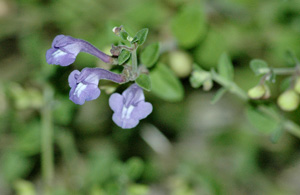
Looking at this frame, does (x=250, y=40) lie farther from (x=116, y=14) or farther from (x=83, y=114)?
(x=83, y=114)

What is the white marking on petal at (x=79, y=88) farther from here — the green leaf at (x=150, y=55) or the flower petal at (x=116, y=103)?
the green leaf at (x=150, y=55)

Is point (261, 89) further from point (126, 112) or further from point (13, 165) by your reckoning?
point (13, 165)

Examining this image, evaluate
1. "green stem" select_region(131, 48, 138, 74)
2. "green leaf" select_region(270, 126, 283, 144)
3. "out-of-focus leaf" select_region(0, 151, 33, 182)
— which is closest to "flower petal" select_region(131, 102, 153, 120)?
"green stem" select_region(131, 48, 138, 74)

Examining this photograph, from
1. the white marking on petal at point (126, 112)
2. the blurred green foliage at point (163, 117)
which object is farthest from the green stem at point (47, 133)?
the white marking on petal at point (126, 112)

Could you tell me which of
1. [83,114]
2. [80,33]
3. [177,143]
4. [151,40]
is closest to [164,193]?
[177,143]

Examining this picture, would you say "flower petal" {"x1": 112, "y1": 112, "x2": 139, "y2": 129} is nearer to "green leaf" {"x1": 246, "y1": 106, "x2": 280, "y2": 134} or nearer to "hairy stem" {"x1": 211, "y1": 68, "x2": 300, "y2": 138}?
"hairy stem" {"x1": 211, "y1": 68, "x2": 300, "y2": 138}

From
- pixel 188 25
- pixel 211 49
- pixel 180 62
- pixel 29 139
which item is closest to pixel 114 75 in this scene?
pixel 188 25

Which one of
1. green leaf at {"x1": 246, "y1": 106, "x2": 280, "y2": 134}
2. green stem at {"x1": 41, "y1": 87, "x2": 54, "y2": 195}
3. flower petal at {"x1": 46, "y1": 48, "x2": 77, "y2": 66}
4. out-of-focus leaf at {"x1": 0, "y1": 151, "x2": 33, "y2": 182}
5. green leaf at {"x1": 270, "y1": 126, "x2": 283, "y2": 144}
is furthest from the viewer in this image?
out-of-focus leaf at {"x1": 0, "y1": 151, "x2": 33, "y2": 182}

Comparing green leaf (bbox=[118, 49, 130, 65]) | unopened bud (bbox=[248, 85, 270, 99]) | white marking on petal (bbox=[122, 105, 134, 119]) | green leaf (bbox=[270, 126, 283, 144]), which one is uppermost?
green leaf (bbox=[118, 49, 130, 65])
